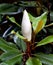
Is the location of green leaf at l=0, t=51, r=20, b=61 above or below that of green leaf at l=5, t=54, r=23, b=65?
above

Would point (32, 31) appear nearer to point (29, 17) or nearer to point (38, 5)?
point (29, 17)

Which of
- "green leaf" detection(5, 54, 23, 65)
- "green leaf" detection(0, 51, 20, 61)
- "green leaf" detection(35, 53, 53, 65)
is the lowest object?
"green leaf" detection(35, 53, 53, 65)

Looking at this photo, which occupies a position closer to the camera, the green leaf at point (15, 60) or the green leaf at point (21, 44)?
the green leaf at point (15, 60)

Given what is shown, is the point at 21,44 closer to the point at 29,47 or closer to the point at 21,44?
the point at 21,44

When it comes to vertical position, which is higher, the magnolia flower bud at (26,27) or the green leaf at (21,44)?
the magnolia flower bud at (26,27)

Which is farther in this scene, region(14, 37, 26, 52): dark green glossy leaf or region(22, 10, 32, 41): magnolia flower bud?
region(14, 37, 26, 52): dark green glossy leaf

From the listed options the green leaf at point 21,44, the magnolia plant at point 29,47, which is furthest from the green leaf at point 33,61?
the green leaf at point 21,44

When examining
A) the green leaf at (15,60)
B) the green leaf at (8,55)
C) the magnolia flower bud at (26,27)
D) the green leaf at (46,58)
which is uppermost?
the magnolia flower bud at (26,27)

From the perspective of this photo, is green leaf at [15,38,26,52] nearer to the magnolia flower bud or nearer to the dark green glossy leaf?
the dark green glossy leaf

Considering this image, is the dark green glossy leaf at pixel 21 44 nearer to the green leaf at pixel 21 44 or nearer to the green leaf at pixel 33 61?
the green leaf at pixel 21 44

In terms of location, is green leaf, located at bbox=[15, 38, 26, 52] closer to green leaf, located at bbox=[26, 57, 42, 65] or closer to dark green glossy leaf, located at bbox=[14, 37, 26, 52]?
dark green glossy leaf, located at bbox=[14, 37, 26, 52]

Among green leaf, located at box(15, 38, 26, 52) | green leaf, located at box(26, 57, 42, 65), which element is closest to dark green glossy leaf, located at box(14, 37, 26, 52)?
green leaf, located at box(15, 38, 26, 52)

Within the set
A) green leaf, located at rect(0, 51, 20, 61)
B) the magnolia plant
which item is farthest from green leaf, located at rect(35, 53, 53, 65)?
green leaf, located at rect(0, 51, 20, 61)
